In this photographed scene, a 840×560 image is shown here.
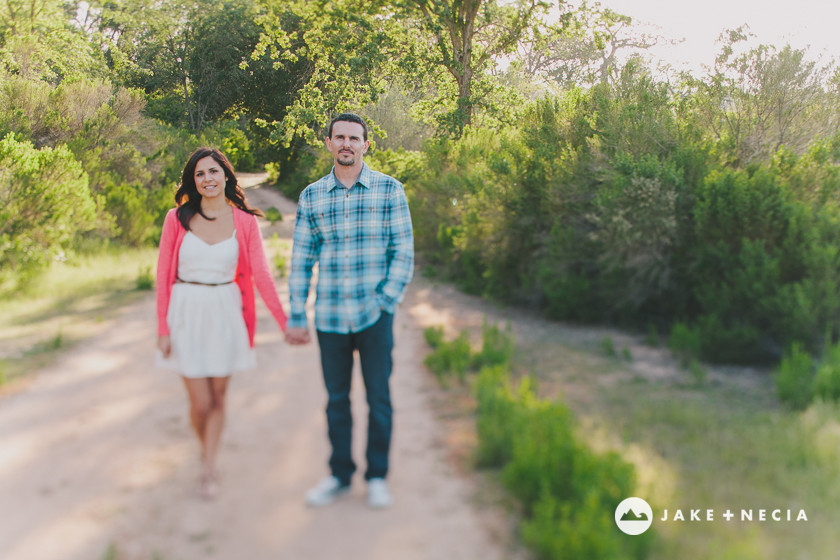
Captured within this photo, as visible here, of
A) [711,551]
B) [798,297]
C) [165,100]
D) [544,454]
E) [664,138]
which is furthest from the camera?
[165,100]

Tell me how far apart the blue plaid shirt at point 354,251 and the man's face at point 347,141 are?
0.10m

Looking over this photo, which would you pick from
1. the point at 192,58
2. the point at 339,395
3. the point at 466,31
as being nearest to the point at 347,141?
the point at 339,395

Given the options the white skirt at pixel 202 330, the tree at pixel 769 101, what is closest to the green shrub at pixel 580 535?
the white skirt at pixel 202 330

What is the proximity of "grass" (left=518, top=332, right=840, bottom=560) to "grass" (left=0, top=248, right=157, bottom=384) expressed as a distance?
432cm

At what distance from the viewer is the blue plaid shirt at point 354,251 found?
11.1 feet

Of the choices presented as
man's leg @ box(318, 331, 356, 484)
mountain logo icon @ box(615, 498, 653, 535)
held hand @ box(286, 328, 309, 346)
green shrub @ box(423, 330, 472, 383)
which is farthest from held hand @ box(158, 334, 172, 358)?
green shrub @ box(423, 330, 472, 383)

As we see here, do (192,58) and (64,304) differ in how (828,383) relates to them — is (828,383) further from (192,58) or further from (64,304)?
(192,58)

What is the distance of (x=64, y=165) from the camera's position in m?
10.1

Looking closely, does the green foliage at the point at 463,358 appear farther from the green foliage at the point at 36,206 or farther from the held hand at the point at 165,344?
the green foliage at the point at 36,206

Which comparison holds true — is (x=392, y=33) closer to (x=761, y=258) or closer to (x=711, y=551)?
(x=761, y=258)

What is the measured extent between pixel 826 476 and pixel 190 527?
3.12 meters

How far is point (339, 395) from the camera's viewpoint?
11.7 feet

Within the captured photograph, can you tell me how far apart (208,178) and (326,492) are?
171 centimetres

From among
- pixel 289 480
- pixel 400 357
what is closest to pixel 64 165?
pixel 400 357
